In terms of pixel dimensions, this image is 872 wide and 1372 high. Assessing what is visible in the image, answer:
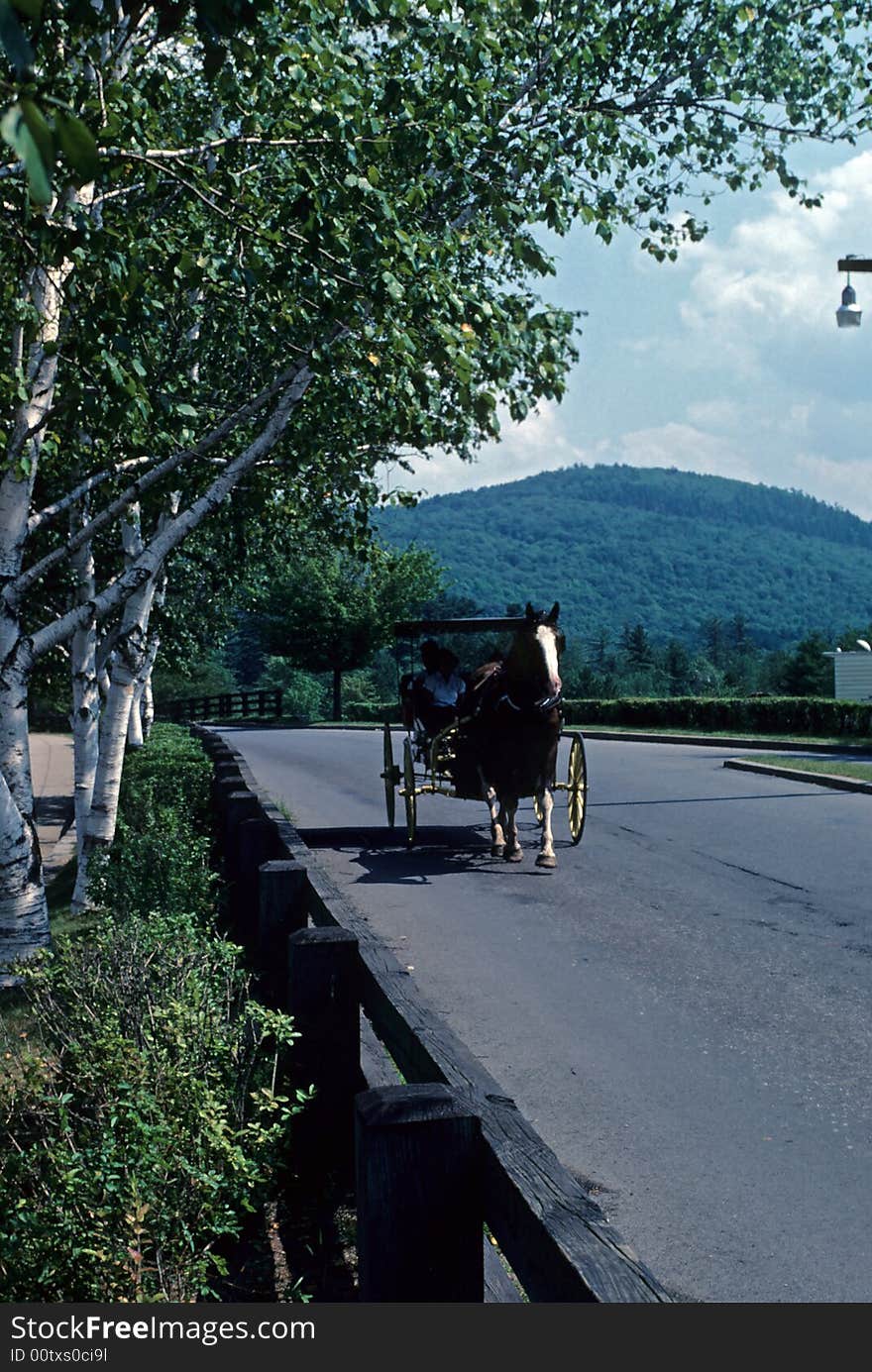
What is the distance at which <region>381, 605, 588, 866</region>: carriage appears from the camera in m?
12.4

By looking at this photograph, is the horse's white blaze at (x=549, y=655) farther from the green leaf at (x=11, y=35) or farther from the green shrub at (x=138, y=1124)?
the green leaf at (x=11, y=35)

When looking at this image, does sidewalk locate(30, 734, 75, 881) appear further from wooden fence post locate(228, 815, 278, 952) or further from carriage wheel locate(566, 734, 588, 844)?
wooden fence post locate(228, 815, 278, 952)

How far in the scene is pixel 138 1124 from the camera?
12.5 feet

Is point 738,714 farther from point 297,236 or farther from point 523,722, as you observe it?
point 297,236

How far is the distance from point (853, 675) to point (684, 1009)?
43.9 meters

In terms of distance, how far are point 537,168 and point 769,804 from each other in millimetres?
9243

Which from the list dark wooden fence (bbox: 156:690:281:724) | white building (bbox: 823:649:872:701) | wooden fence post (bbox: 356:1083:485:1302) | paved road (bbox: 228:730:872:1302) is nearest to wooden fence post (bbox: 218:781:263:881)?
paved road (bbox: 228:730:872:1302)

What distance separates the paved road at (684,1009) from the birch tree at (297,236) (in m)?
3.76

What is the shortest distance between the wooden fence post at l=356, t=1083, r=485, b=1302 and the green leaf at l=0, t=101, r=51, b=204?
6.34 ft

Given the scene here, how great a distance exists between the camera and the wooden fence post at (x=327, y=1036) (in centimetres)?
458

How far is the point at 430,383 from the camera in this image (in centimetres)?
1212
